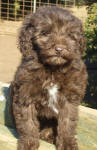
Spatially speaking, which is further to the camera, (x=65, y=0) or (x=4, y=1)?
(x=4, y=1)

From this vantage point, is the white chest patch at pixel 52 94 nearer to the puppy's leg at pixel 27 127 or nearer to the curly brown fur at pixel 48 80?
the curly brown fur at pixel 48 80

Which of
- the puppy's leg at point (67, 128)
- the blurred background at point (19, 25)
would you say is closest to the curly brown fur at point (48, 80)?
the puppy's leg at point (67, 128)

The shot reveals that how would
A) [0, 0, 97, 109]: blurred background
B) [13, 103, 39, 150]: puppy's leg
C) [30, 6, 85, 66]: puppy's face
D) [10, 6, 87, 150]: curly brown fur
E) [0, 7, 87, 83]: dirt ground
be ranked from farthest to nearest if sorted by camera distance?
[0, 7, 87, 83]: dirt ground < [0, 0, 97, 109]: blurred background < [13, 103, 39, 150]: puppy's leg < [10, 6, 87, 150]: curly brown fur < [30, 6, 85, 66]: puppy's face

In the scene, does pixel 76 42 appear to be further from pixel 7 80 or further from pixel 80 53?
pixel 7 80

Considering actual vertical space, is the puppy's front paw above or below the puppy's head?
below

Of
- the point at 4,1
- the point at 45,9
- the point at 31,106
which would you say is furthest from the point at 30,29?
the point at 4,1

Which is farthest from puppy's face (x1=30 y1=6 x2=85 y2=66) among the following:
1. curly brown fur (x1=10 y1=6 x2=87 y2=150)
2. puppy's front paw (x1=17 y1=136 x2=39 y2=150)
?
puppy's front paw (x1=17 y1=136 x2=39 y2=150)

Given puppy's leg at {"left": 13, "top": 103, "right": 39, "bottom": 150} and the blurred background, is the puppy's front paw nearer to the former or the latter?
puppy's leg at {"left": 13, "top": 103, "right": 39, "bottom": 150}
